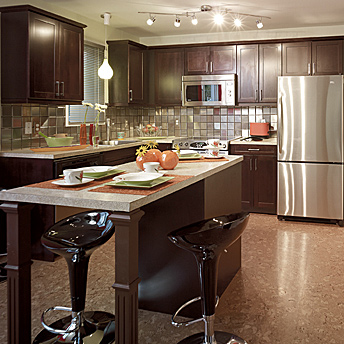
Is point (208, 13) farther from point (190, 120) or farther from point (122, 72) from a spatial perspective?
point (190, 120)

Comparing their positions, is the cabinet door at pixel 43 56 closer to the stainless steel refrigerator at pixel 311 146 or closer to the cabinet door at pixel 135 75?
the cabinet door at pixel 135 75

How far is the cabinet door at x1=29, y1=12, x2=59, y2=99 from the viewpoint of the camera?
13.6 feet

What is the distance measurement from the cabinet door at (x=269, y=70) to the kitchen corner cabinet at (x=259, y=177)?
32.2 inches

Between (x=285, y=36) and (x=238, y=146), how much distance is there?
1.80 metres

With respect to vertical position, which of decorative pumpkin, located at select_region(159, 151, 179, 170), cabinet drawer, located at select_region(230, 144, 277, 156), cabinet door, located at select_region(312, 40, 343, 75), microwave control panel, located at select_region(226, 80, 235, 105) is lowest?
decorative pumpkin, located at select_region(159, 151, 179, 170)

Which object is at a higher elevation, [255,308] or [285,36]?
[285,36]

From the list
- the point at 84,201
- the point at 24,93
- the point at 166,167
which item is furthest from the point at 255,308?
A: the point at 24,93

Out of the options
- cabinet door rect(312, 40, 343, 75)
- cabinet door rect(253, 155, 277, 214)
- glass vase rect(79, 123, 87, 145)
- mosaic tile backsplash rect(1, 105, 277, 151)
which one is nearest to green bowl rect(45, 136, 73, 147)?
glass vase rect(79, 123, 87, 145)

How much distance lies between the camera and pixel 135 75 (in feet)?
20.5

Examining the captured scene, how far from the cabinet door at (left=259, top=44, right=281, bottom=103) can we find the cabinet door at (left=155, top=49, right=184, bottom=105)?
1153 millimetres

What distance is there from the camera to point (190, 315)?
2.84 metres

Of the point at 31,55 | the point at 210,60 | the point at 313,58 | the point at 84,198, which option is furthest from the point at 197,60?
the point at 84,198

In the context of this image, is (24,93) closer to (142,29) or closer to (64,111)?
(64,111)

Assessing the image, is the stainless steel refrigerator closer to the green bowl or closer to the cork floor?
the cork floor
